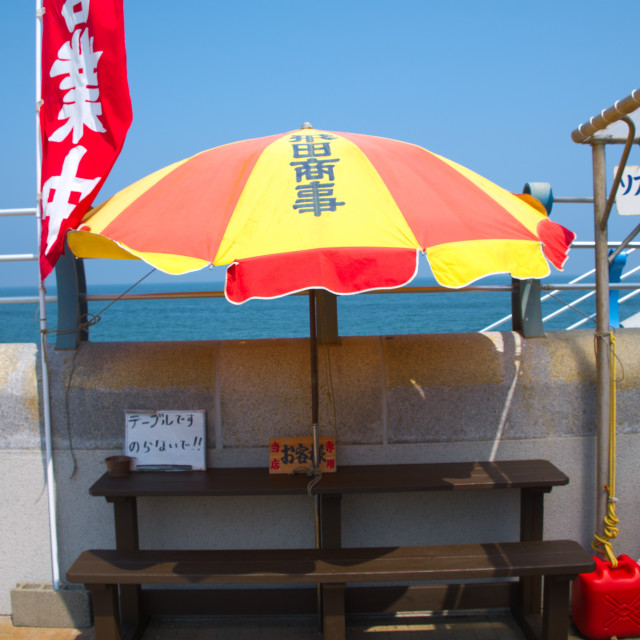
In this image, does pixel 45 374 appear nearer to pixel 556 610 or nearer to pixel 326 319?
pixel 326 319

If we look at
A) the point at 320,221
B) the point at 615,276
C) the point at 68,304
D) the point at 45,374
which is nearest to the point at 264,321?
the point at 615,276

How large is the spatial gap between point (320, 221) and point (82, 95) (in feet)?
5.41

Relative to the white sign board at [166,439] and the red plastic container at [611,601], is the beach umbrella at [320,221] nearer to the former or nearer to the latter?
the white sign board at [166,439]

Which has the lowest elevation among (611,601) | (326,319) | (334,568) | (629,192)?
(611,601)

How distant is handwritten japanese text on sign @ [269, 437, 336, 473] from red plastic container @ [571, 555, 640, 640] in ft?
4.51

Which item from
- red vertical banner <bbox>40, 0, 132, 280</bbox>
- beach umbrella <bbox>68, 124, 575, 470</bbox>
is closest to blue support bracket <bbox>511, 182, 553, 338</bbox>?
beach umbrella <bbox>68, 124, 575, 470</bbox>

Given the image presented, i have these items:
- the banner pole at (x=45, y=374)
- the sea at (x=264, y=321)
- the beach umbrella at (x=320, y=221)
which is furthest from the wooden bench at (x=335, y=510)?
the sea at (x=264, y=321)

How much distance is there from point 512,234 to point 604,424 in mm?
1416

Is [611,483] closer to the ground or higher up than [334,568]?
higher up

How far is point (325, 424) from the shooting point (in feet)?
10.6

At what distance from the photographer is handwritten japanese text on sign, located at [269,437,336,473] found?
124 inches

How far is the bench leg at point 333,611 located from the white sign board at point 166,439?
901 mm

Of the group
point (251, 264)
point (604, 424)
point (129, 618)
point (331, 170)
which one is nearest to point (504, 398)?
point (604, 424)

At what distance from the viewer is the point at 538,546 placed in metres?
2.93
